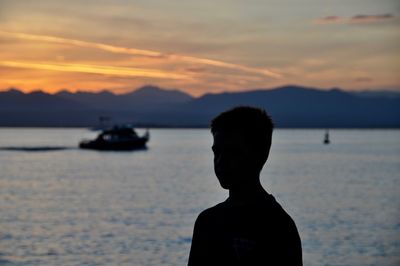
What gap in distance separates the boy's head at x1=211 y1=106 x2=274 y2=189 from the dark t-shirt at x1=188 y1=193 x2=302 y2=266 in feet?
0.34

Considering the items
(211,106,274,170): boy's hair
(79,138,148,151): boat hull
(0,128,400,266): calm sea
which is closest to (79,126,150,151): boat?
(79,138,148,151): boat hull

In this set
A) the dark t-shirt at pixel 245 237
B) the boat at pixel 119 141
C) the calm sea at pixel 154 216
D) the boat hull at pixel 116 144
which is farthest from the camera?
the boat hull at pixel 116 144

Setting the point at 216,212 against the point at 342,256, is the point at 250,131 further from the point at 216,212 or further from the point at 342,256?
the point at 342,256

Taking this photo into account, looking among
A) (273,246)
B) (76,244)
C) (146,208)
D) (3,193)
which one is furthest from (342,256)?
(3,193)

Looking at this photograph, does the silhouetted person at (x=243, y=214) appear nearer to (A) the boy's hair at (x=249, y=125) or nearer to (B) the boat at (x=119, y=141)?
(A) the boy's hair at (x=249, y=125)

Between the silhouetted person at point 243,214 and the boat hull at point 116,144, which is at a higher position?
the silhouetted person at point 243,214

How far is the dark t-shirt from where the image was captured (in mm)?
2529

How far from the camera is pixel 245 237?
2.54 metres

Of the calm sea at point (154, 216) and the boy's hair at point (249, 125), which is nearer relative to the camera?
the boy's hair at point (249, 125)

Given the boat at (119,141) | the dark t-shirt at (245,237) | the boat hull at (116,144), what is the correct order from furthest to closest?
1. the boat hull at (116,144)
2. the boat at (119,141)
3. the dark t-shirt at (245,237)

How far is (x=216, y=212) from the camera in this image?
2559 mm

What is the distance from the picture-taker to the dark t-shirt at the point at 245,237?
2529 mm

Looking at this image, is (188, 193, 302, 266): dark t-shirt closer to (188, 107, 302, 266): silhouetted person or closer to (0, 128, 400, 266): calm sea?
(188, 107, 302, 266): silhouetted person

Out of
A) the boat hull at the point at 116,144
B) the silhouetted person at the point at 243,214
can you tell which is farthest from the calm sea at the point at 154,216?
the boat hull at the point at 116,144
